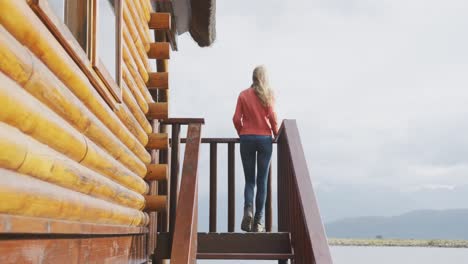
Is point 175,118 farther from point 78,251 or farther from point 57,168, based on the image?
point 57,168

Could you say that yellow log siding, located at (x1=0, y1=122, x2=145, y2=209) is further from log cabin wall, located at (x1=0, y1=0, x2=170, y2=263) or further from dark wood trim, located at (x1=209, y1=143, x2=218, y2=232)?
dark wood trim, located at (x1=209, y1=143, x2=218, y2=232)

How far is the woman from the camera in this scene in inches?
318

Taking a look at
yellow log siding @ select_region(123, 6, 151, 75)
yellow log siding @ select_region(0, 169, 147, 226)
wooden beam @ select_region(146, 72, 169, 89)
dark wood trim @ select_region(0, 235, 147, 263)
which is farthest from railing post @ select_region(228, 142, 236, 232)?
yellow log siding @ select_region(0, 169, 147, 226)

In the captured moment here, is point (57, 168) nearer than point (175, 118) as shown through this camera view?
Yes

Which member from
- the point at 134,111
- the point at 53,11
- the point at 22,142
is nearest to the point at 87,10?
the point at 53,11

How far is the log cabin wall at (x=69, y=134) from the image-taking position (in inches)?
103

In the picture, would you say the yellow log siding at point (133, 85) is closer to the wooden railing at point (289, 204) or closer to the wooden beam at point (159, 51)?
the wooden railing at point (289, 204)

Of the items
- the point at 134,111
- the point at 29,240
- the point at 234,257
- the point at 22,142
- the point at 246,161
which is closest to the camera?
the point at 22,142

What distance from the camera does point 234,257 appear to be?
289 inches

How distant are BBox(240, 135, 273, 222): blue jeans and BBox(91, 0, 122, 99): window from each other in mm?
3390

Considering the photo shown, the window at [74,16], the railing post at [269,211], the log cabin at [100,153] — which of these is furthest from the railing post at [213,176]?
the window at [74,16]

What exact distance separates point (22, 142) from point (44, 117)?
1.09 feet

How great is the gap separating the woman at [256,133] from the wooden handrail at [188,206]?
137 cm

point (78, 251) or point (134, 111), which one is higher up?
point (134, 111)
